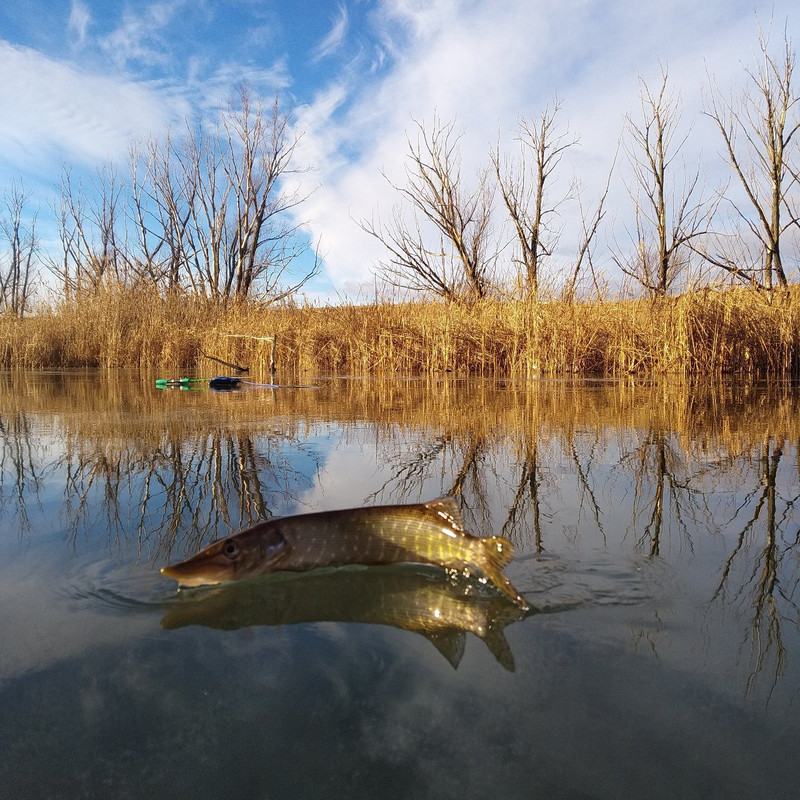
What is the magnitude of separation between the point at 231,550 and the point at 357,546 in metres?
0.36

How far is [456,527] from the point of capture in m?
1.71

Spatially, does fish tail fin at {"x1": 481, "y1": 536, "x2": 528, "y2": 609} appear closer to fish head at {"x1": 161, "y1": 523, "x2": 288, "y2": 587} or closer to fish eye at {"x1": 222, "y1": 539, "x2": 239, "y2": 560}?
fish head at {"x1": 161, "y1": 523, "x2": 288, "y2": 587}

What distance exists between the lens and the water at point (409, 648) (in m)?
1.01

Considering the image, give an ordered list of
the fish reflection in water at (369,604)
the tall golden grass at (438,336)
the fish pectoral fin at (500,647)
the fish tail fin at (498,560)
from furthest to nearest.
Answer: the tall golden grass at (438,336), the fish tail fin at (498,560), the fish reflection in water at (369,604), the fish pectoral fin at (500,647)

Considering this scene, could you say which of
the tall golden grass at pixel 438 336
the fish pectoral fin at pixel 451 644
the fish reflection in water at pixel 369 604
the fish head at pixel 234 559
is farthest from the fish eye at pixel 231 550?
the tall golden grass at pixel 438 336

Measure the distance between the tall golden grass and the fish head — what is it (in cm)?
1032

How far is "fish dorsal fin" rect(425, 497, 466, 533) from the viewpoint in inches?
67.9

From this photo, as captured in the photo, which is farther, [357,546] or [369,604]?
[357,546]

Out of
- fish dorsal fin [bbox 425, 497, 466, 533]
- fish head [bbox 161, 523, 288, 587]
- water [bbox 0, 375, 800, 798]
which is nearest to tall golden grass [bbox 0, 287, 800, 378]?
water [bbox 0, 375, 800, 798]

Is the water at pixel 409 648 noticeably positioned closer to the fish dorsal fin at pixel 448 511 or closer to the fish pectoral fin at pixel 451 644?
the fish pectoral fin at pixel 451 644

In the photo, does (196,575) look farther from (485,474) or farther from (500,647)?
(485,474)

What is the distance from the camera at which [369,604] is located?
1.57 m

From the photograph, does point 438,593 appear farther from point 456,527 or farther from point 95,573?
point 95,573

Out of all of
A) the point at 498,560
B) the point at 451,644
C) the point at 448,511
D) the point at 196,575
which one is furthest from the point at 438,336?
the point at 451,644
